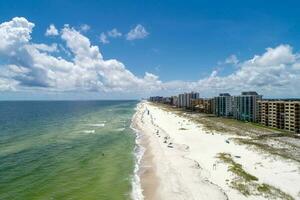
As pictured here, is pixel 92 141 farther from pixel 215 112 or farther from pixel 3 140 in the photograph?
pixel 215 112

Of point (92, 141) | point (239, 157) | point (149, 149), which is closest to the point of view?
point (239, 157)

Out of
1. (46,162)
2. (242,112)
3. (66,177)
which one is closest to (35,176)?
(66,177)

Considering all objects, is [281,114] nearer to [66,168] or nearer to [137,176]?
[137,176]

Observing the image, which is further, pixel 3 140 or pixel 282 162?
pixel 3 140

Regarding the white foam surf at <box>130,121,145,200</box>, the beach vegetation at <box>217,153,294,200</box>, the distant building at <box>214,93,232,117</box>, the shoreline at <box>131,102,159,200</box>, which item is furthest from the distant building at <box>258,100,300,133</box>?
the beach vegetation at <box>217,153,294,200</box>

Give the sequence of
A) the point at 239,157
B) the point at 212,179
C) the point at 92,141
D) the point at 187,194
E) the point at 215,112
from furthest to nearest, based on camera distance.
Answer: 1. the point at 215,112
2. the point at 92,141
3. the point at 239,157
4. the point at 212,179
5. the point at 187,194

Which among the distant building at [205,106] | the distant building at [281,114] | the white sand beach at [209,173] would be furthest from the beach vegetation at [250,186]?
the distant building at [205,106]
